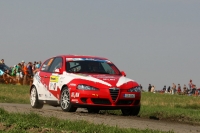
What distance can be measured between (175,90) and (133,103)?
33653mm

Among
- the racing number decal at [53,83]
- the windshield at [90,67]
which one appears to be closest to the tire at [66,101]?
the racing number decal at [53,83]

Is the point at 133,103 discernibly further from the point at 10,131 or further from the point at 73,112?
the point at 10,131

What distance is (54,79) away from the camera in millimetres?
16766

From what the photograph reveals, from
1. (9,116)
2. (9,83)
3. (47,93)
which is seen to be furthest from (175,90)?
(9,116)

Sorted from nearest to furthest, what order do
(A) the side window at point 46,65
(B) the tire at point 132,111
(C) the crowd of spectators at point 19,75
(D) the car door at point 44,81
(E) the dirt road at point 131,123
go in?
(E) the dirt road at point 131,123 → (B) the tire at point 132,111 → (D) the car door at point 44,81 → (A) the side window at point 46,65 → (C) the crowd of spectators at point 19,75

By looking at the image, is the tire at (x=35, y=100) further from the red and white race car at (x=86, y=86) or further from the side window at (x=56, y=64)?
the side window at (x=56, y=64)

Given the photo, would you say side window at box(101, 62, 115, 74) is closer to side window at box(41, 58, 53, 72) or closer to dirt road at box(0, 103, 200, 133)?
side window at box(41, 58, 53, 72)

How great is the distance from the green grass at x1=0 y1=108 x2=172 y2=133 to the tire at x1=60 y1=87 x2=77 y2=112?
10.7 feet

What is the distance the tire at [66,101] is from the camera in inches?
617

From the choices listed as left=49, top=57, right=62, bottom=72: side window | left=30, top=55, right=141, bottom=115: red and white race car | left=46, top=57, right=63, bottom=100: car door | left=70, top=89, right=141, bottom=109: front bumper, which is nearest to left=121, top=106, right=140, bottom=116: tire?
left=30, top=55, right=141, bottom=115: red and white race car

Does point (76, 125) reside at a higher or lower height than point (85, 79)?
lower

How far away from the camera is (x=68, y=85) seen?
15.7 m

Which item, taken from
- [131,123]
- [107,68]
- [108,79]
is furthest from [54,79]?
[131,123]

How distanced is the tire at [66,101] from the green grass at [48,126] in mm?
3265
